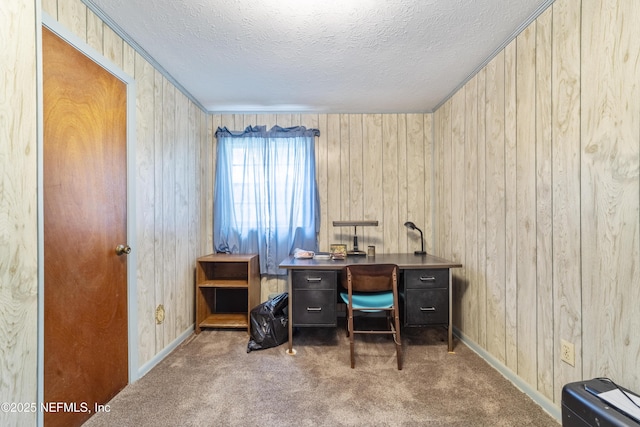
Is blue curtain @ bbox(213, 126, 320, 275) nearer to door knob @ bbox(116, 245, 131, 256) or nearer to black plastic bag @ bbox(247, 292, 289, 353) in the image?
black plastic bag @ bbox(247, 292, 289, 353)

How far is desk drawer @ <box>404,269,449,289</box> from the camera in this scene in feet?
7.36

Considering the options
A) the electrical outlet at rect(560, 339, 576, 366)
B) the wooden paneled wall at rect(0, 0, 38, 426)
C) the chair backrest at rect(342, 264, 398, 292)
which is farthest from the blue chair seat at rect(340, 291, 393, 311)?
the wooden paneled wall at rect(0, 0, 38, 426)

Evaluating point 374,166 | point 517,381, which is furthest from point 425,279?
point 374,166

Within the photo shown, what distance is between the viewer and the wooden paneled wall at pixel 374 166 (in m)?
3.09

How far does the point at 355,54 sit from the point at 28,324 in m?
2.36

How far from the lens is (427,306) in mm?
2232

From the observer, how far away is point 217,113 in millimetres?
3084

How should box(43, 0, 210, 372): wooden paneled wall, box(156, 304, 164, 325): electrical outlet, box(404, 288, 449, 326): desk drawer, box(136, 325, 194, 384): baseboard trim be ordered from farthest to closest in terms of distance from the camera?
box(404, 288, 449, 326): desk drawer, box(156, 304, 164, 325): electrical outlet, box(136, 325, 194, 384): baseboard trim, box(43, 0, 210, 372): wooden paneled wall

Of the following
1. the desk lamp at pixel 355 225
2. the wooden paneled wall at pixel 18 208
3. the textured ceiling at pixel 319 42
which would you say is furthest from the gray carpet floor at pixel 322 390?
the textured ceiling at pixel 319 42

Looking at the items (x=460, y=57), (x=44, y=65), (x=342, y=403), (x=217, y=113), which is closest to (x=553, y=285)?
(x=342, y=403)

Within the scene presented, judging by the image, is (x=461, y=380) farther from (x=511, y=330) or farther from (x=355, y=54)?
(x=355, y=54)

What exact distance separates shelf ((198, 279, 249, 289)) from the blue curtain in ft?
1.24

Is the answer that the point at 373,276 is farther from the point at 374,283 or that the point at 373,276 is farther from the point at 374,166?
the point at 374,166

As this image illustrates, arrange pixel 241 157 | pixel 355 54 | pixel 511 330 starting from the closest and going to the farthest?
pixel 511 330
pixel 355 54
pixel 241 157
